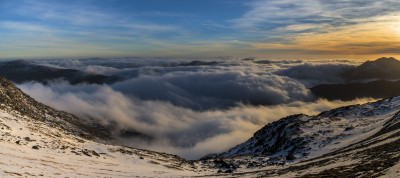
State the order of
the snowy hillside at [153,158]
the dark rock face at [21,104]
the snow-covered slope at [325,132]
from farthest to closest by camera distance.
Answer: the snow-covered slope at [325,132], the dark rock face at [21,104], the snowy hillside at [153,158]

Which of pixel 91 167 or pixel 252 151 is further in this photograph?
pixel 252 151

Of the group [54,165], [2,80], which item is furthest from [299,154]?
[2,80]

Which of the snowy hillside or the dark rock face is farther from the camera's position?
the dark rock face

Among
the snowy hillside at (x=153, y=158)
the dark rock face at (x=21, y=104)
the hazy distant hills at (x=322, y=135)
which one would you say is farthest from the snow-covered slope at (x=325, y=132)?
the dark rock face at (x=21, y=104)

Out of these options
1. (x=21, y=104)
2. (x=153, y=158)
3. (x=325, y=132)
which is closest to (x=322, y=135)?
(x=325, y=132)

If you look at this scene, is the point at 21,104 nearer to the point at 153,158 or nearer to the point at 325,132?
the point at 153,158

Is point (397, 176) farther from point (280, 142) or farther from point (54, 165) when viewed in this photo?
point (280, 142)

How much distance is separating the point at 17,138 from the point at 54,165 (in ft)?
35.9

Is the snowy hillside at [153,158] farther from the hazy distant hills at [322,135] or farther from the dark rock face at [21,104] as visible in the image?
the dark rock face at [21,104]

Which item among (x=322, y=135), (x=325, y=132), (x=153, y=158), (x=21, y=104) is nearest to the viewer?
(x=153, y=158)

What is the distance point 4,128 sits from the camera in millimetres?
32969

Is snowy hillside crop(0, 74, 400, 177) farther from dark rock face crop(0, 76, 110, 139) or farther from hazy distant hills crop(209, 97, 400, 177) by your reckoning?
dark rock face crop(0, 76, 110, 139)

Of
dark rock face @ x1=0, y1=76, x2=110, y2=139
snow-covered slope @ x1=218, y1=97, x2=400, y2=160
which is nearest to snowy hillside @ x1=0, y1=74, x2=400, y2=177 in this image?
snow-covered slope @ x1=218, y1=97, x2=400, y2=160

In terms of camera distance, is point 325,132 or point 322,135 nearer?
point 322,135
